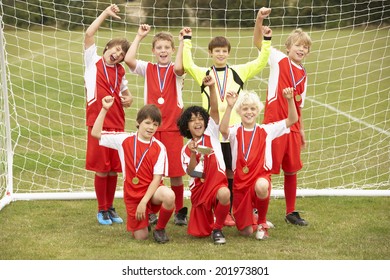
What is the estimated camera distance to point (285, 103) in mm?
6137

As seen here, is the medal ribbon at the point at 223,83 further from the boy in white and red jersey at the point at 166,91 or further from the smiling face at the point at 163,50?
the smiling face at the point at 163,50

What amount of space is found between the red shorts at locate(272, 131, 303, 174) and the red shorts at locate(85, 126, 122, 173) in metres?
1.23

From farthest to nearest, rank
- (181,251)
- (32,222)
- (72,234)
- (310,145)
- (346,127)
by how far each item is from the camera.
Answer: (346,127), (310,145), (32,222), (72,234), (181,251)

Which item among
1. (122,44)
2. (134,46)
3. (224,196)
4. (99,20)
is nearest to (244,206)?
(224,196)

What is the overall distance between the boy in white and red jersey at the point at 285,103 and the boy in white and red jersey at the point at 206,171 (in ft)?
2.06

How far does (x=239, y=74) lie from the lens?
19.4ft

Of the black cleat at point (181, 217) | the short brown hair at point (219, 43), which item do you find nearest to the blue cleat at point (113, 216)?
the black cleat at point (181, 217)

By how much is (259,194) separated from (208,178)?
385mm

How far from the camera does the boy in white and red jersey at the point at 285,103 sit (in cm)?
608

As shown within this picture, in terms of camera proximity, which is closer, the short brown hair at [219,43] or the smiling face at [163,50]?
the short brown hair at [219,43]

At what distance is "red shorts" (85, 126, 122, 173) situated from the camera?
19.9ft

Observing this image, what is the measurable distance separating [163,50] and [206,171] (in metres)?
1.05

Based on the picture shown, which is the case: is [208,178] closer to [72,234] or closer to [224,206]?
[224,206]

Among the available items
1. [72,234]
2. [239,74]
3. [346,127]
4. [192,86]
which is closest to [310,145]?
[346,127]
